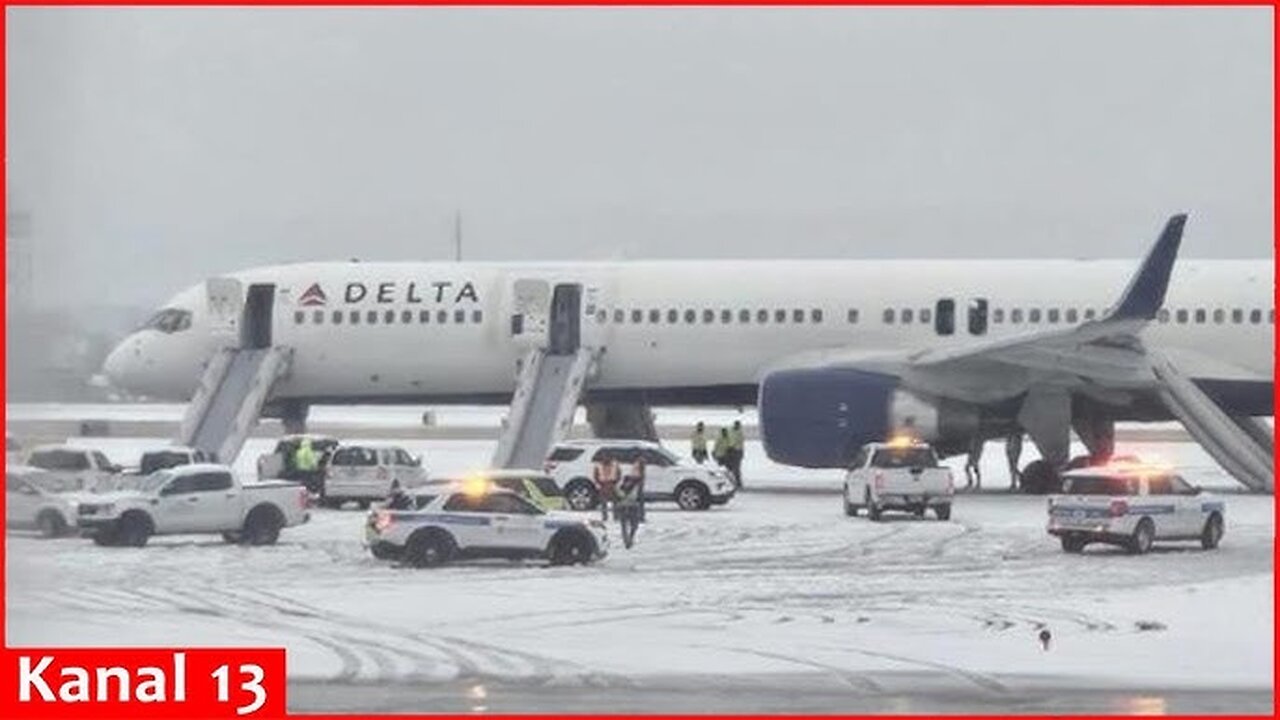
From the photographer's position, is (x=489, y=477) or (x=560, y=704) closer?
(x=560, y=704)

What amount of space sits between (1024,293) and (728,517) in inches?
499

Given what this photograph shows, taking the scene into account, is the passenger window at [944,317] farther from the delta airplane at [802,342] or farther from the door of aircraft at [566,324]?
the door of aircraft at [566,324]

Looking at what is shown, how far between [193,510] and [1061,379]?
2192cm

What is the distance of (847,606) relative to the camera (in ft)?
124

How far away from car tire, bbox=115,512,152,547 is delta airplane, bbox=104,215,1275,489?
1781cm

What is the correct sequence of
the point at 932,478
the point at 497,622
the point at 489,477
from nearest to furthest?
the point at 497,622
the point at 489,477
the point at 932,478

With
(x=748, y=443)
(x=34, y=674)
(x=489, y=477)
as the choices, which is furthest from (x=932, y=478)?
(x=748, y=443)

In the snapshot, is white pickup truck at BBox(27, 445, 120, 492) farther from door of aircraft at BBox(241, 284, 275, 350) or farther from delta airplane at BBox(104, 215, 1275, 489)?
delta airplane at BBox(104, 215, 1275, 489)

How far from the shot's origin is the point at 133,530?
49562mm

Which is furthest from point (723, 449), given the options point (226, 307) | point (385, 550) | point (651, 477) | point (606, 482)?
point (385, 550)

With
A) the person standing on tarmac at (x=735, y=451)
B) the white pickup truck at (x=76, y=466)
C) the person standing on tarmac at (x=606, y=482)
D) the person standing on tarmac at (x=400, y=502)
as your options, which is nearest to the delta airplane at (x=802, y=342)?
the person standing on tarmac at (x=735, y=451)

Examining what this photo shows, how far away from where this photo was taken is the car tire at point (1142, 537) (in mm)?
47594

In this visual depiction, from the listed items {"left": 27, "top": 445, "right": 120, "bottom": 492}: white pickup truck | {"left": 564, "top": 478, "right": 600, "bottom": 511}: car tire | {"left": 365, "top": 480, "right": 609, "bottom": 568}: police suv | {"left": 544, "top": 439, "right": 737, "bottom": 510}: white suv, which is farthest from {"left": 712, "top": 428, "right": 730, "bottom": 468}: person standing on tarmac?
{"left": 365, "top": 480, "right": 609, "bottom": 568}: police suv

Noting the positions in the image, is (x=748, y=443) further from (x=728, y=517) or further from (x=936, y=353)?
(x=728, y=517)
